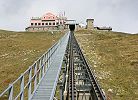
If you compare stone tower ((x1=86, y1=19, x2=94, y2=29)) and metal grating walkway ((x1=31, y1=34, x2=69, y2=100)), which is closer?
metal grating walkway ((x1=31, y1=34, x2=69, y2=100))

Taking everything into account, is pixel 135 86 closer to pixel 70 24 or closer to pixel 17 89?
pixel 17 89

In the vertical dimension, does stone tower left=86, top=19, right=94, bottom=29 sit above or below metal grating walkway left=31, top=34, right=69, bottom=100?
below

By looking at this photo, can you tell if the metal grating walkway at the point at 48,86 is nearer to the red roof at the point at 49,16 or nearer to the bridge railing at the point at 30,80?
the bridge railing at the point at 30,80

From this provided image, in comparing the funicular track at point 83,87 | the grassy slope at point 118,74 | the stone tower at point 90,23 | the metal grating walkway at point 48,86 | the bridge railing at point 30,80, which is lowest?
the stone tower at point 90,23

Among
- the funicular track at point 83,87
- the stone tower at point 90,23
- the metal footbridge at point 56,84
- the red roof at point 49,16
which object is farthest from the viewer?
the red roof at point 49,16

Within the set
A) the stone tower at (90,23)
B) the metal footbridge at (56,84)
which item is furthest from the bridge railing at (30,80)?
the stone tower at (90,23)

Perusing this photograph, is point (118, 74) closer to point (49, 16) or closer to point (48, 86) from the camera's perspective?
point (48, 86)

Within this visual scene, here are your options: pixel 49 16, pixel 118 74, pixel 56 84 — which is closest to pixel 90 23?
pixel 49 16

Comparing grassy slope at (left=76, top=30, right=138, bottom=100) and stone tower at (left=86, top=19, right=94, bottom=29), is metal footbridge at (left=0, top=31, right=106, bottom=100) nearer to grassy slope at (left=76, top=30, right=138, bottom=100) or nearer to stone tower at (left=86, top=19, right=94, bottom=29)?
grassy slope at (left=76, top=30, right=138, bottom=100)

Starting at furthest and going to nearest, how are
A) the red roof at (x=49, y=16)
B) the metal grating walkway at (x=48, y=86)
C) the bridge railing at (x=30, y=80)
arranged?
the red roof at (x=49, y=16), the metal grating walkway at (x=48, y=86), the bridge railing at (x=30, y=80)

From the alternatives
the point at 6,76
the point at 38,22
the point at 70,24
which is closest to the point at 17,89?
the point at 6,76

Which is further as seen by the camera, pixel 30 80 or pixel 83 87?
pixel 83 87

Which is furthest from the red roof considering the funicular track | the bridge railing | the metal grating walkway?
the metal grating walkway

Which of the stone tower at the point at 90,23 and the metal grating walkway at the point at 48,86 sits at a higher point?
the metal grating walkway at the point at 48,86
